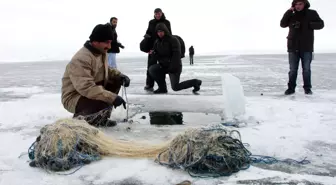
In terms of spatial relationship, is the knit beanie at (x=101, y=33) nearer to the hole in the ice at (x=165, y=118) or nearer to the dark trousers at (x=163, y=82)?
the hole in the ice at (x=165, y=118)

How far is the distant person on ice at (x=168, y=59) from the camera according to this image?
6.58 m

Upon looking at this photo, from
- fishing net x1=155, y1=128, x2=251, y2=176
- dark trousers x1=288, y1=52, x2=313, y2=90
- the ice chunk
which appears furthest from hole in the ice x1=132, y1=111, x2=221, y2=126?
dark trousers x1=288, y1=52, x2=313, y2=90

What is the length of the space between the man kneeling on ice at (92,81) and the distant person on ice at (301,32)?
3.70 m

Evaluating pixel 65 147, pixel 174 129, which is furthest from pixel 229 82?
pixel 65 147

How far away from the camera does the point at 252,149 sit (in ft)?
10.4

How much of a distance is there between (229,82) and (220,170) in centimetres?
201

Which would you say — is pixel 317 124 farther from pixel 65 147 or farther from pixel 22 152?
pixel 22 152

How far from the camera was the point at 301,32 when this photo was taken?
6418mm

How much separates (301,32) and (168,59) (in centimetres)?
262

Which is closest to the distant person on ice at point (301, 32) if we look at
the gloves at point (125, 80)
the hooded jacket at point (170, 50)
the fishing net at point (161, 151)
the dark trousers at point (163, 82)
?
the dark trousers at point (163, 82)

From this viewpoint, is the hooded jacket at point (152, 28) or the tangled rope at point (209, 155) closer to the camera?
the tangled rope at point (209, 155)

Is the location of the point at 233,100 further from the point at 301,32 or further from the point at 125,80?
the point at 301,32

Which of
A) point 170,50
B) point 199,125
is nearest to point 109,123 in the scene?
point 199,125

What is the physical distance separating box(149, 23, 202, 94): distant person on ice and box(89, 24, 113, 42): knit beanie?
258cm
